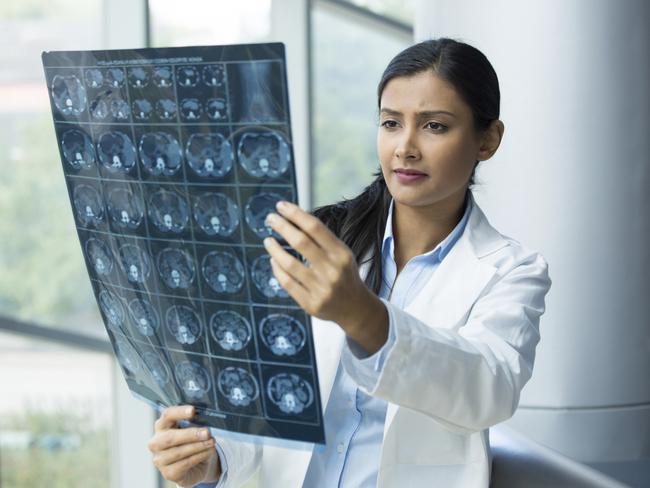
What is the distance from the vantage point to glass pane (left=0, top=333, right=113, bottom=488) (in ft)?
9.66

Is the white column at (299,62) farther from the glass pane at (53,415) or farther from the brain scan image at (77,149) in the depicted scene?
the brain scan image at (77,149)

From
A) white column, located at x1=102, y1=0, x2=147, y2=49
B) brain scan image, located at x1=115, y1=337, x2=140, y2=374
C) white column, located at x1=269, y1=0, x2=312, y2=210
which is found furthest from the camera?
white column, located at x1=269, y1=0, x2=312, y2=210

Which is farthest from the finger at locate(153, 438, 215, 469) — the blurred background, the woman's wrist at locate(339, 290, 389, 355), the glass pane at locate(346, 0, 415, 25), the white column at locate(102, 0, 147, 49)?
the glass pane at locate(346, 0, 415, 25)

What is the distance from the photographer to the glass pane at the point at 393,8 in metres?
3.42

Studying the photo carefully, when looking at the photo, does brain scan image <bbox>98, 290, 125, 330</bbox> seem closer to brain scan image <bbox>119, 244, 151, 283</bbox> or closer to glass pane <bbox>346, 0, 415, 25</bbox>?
brain scan image <bbox>119, 244, 151, 283</bbox>

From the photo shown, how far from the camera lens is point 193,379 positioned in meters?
1.11

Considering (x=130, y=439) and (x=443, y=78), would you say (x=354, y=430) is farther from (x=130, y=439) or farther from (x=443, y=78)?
(x=130, y=439)

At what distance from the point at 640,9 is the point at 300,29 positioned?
5.51 ft

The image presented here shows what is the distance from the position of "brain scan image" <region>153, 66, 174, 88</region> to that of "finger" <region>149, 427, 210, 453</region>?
42cm

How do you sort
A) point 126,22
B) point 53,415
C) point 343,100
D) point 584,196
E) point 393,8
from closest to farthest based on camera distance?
point 584,196 < point 126,22 < point 53,415 < point 343,100 < point 393,8

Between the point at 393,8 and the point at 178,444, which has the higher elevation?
the point at 393,8

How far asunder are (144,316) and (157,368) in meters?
0.07

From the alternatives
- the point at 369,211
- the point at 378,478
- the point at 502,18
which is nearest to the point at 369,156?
the point at 502,18

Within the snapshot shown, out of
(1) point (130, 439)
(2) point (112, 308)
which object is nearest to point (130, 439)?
(1) point (130, 439)
